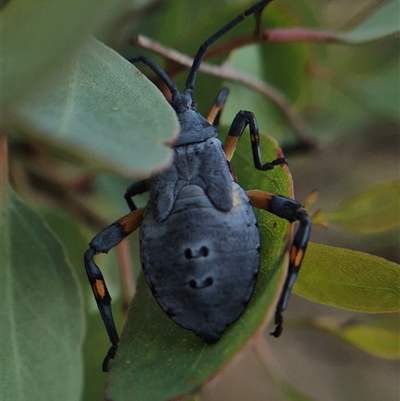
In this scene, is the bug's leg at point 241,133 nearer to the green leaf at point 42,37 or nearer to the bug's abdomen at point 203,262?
the bug's abdomen at point 203,262

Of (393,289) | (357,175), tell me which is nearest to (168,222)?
(393,289)

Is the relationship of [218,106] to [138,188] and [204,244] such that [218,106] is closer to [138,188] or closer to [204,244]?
[138,188]

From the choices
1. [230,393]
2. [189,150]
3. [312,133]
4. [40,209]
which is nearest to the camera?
[189,150]

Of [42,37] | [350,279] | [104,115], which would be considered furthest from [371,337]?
[42,37]

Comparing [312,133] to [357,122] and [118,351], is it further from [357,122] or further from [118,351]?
[118,351]

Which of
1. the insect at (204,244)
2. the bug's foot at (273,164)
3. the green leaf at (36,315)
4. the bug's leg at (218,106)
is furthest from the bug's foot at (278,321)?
the bug's leg at (218,106)

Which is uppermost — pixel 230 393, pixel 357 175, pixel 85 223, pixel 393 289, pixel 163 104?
pixel 163 104

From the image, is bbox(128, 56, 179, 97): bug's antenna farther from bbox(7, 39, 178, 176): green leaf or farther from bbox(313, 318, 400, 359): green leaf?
bbox(313, 318, 400, 359): green leaf
